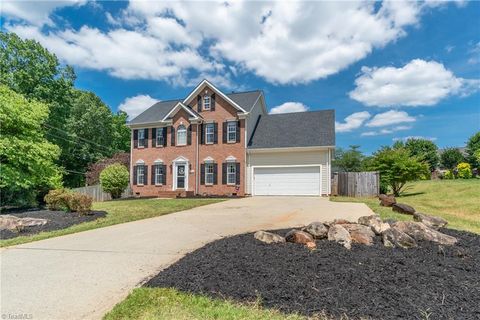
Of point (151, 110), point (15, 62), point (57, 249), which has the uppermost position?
point (15, 62)

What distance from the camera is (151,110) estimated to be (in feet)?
87.9

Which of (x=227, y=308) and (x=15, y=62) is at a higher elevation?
(x=15, y=62)

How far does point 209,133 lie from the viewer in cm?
2288

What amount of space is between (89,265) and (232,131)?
17916mm

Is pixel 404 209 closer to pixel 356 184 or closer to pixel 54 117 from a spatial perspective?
pixel 356 184

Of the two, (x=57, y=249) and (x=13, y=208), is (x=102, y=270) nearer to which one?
(x=57, y=249)

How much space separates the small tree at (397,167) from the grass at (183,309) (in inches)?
722

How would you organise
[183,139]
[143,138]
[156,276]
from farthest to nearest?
[143,138] < [183,139] < [156,276]

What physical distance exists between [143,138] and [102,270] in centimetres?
2171

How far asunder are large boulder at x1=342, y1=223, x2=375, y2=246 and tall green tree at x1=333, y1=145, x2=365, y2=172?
1323 inches

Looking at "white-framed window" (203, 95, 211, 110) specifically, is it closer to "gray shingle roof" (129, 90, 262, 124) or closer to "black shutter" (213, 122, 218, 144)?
"black shutter" (213, 122, 218, 144)

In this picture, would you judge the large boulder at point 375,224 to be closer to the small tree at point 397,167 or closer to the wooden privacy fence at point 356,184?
the wooden privacy fence at point 356,184

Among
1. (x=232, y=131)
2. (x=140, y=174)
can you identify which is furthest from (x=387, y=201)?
(x=140, y=174)

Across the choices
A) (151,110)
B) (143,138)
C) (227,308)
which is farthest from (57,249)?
(151,110)
